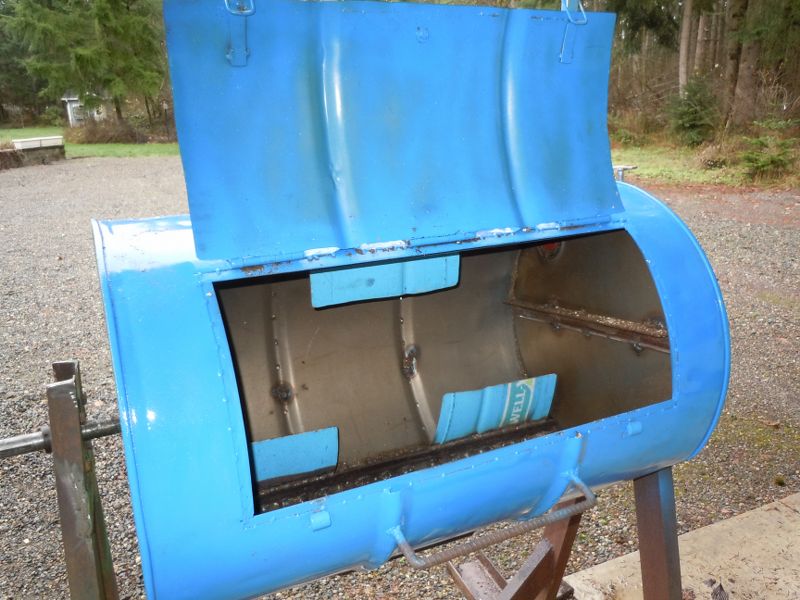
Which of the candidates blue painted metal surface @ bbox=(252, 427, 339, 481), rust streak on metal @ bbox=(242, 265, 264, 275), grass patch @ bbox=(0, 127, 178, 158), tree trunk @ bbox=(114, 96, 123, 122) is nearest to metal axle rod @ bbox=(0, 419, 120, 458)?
rust streak on metal @ bbox=(242, 265, 264, 275)

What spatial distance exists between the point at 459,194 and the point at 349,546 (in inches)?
30.4

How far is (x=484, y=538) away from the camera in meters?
1.30

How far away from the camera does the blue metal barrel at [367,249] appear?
1.08m

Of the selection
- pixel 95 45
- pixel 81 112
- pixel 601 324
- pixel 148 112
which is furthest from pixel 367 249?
pixel 81 112

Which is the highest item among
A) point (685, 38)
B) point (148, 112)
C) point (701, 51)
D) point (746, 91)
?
point (685, 38)

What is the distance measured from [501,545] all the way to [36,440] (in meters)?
1.93

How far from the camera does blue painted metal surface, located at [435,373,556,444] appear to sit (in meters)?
1.91

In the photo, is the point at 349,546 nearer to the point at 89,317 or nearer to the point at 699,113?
the point at 89,317

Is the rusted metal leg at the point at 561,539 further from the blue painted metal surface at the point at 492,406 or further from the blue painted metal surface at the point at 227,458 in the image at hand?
the blue painted metal surface at the point at 227,458

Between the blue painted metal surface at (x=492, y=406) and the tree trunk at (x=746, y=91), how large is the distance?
11.3m

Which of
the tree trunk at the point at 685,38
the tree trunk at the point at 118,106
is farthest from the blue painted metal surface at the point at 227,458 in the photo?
the tree trunk at the point at 118,106

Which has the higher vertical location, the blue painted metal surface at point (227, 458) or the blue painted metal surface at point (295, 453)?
the blue painted metal surface at point (227, 458)

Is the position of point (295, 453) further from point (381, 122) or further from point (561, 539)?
point (381, 122)

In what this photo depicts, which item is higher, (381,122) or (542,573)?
(381,122)
